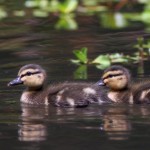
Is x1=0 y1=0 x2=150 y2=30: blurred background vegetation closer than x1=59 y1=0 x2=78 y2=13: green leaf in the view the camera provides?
Yes

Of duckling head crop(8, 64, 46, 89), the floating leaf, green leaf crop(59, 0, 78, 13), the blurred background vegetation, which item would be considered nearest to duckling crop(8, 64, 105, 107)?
duckling head crop(8, 64, 46, 89)

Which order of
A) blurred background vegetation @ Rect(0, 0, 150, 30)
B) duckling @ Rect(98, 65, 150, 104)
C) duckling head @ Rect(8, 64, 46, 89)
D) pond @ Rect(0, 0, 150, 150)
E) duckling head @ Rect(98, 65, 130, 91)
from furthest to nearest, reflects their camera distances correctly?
blurred background vegetation @ Rect(0, 0, 150, 30) < duckling head @ Rect(8, 64, 46, 89) < duckling head @ Rect(98, 65, 130, 91) < duckling @ Rect(98, 65, 150, 104) < pond @ Rect(0, 0, 150, 150)

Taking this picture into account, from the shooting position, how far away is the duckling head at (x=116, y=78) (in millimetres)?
9133

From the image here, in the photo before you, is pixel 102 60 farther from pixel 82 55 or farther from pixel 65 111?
pixel 65 111

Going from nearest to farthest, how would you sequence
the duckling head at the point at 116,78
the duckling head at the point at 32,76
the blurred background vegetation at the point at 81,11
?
the duckling head at the point at 116,78
the duckling head at the point at 32,76
the blurred background vegetation at the point at 81,11

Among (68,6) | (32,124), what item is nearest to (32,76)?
(32,124)

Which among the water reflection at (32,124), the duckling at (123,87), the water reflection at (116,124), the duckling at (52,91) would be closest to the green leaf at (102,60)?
the duckling at (123,87)

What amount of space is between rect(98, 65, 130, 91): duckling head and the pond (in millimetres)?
416

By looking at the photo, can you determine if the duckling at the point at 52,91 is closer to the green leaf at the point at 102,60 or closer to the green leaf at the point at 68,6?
the green leaf at the point at 102,60

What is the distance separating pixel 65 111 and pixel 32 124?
2.25 ft

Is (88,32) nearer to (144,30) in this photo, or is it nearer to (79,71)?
(144,30)

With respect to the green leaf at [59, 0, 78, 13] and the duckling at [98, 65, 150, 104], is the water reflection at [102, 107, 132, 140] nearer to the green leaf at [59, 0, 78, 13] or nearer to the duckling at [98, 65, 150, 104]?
the duckling at [98, 65, 150, 104]

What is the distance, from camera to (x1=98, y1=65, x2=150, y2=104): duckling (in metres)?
8.81

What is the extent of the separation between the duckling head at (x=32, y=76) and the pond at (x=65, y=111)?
165mm
